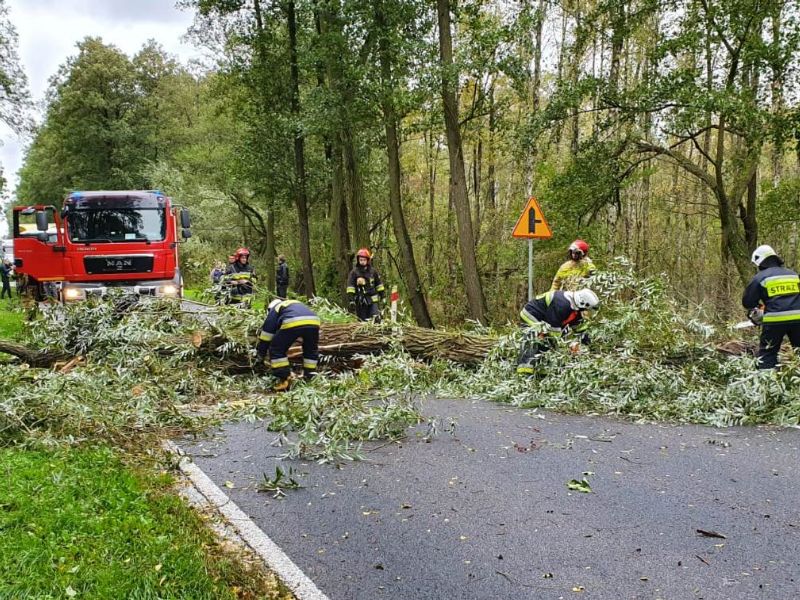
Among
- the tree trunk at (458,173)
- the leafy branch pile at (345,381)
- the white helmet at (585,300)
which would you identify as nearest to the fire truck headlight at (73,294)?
the leafy branch pile at (345,381)

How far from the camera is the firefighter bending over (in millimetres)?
8844

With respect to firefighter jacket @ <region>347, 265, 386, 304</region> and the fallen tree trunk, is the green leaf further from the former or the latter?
firefighter jacket @ <region>347, 265, 386, 304</region>

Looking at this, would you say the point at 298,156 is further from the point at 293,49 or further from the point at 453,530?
the point at 453,530

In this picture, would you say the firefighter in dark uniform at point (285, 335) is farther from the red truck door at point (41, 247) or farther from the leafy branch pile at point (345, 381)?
the red truck door at point (41, 247)

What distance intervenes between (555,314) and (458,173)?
258 inches

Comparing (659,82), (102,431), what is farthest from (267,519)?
(659,82)

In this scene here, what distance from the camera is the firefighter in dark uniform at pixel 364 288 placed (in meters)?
11.8

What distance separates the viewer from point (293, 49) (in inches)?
739

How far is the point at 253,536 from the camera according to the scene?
345 centimetres

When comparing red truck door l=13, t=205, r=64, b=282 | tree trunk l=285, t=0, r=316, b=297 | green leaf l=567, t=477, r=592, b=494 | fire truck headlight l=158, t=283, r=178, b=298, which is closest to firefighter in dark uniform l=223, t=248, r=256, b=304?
fire truck headlight l=158, t=283, r=178, b=298

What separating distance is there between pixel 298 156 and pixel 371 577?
17397 millimetres

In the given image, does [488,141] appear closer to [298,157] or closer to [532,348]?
[298,157]

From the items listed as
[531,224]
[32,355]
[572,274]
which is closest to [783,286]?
[572,274]

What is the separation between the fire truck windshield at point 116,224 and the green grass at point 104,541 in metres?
9.65
